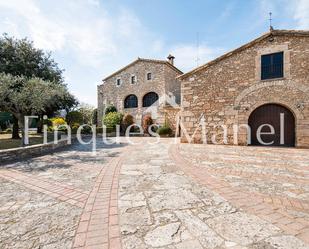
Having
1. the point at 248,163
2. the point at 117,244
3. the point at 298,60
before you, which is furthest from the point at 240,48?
the point at 117,244

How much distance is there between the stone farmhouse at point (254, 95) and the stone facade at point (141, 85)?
732cm

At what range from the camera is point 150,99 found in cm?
2067

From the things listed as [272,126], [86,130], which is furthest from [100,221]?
[86,130]

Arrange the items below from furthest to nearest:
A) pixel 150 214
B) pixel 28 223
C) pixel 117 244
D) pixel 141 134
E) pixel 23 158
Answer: pixel 141 134 < pixel 23 158 < pixel 150 214 < pixel 28 223 < pixel 117 244

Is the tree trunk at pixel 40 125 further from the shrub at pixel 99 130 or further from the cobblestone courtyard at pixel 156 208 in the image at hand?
the cobblestone courtyard at pixel 156 208

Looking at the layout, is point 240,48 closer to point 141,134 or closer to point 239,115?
point 239,115

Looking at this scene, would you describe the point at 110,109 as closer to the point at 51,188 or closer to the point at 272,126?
the point at 272,126

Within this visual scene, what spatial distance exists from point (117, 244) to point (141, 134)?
673 inches

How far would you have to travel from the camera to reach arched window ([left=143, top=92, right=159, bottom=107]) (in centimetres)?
2038

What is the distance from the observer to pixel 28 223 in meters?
2.52

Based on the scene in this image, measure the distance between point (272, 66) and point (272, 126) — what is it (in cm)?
305

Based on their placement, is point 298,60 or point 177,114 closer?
point 298,60

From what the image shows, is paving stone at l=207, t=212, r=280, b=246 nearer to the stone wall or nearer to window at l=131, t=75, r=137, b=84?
the stone wall

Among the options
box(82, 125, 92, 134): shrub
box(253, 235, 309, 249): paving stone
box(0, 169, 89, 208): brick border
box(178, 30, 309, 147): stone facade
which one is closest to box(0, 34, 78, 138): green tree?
box(82, 125, 92, 134): shrub
